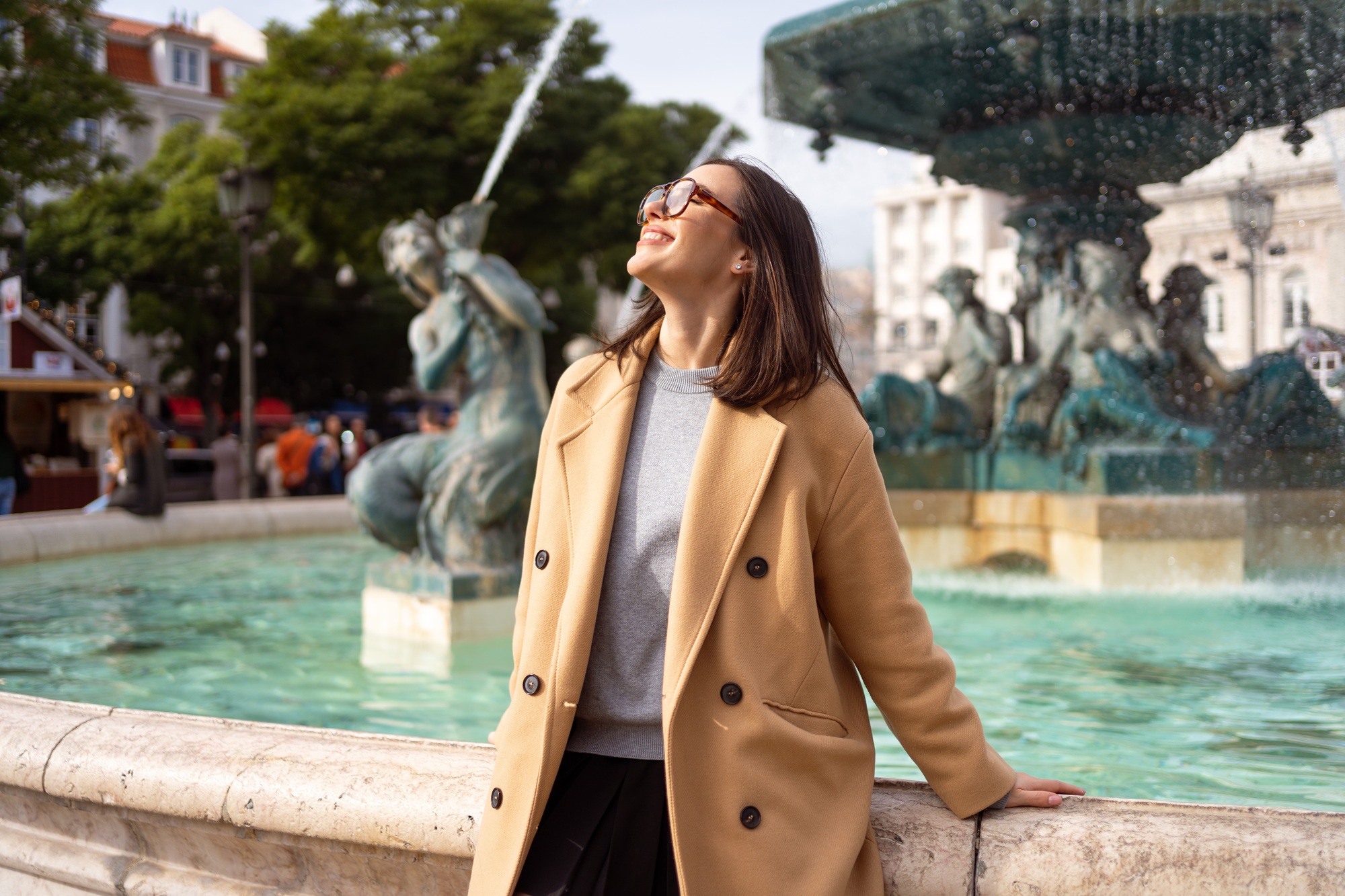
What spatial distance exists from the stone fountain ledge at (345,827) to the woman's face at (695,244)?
91 cm

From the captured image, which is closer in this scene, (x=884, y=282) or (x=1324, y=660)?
(x=1324, y=660)

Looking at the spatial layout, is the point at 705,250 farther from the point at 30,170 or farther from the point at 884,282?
the point at 884,282

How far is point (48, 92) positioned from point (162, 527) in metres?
6.52

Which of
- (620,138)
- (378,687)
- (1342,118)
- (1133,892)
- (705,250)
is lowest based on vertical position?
(378,687)

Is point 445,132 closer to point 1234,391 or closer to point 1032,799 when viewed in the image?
point 1234,391

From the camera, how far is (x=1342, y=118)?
10297 mm

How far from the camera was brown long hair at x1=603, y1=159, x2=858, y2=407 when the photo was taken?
1768 mm

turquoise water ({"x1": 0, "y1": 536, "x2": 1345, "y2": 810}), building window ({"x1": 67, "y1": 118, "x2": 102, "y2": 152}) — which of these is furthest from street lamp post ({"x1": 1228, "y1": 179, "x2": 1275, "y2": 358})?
building window ({"x1": 67, "y1": 118, "x2": 102, "y2": 152})

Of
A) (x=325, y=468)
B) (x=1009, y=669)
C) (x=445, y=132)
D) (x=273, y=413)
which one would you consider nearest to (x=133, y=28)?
(x=273, y=413)

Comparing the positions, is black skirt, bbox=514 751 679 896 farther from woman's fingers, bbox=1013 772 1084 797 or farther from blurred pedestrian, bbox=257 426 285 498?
blurred pedestrian, bbox=257 426 285 498

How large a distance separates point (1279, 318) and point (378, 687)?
1042 cm

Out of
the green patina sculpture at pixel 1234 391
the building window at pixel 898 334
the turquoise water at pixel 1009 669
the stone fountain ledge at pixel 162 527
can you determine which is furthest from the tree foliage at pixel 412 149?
the building window at pixel 898 334

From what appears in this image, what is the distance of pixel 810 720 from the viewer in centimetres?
174

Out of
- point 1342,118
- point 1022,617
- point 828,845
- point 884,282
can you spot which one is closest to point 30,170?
point 1022,617
